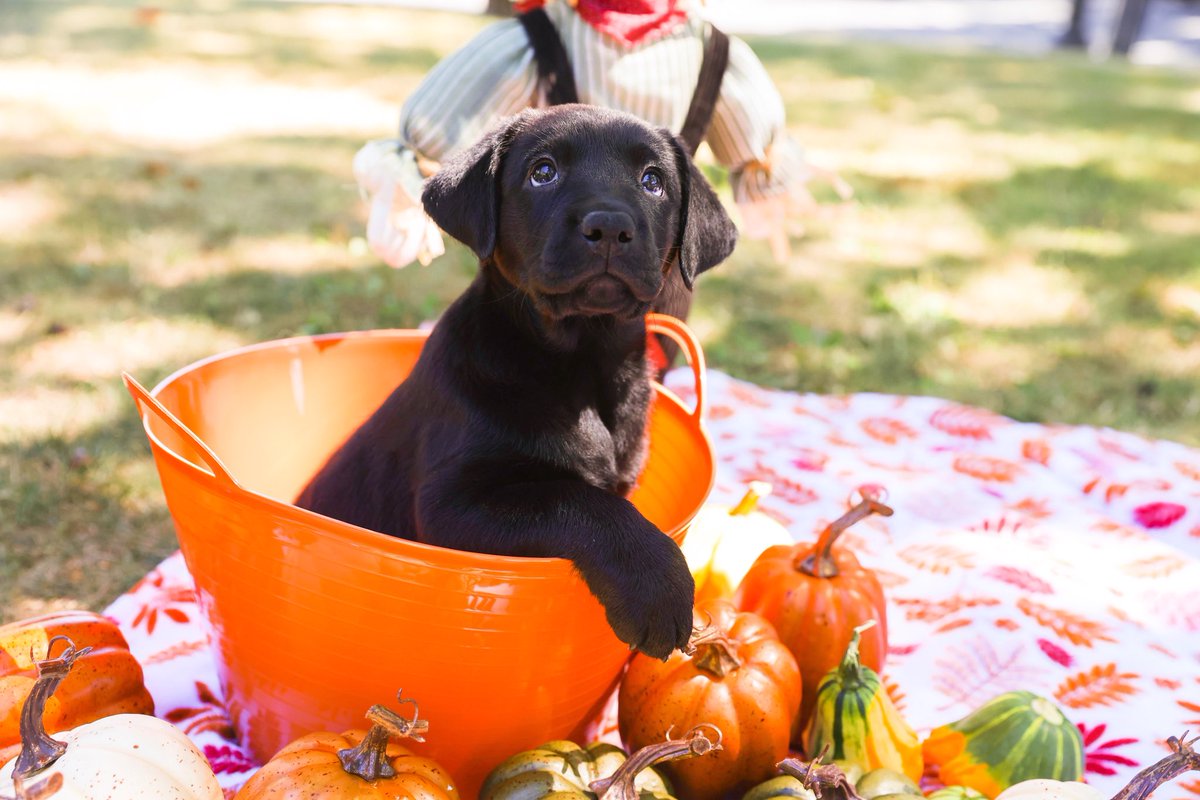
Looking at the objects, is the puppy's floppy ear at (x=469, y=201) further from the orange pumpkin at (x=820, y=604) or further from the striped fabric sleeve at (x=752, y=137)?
the striped fabric sleeve at (x=752, y=137)

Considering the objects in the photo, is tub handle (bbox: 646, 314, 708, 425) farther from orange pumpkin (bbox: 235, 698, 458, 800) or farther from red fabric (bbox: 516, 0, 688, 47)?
orange pumpkin (bbox: 235, 698, 458, 800)

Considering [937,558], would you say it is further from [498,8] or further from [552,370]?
[498,8]

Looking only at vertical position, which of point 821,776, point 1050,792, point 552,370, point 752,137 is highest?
point 752,137

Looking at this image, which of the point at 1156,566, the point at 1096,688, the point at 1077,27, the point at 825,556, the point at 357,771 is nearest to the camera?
the point at 357,771

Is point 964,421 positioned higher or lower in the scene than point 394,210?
lower

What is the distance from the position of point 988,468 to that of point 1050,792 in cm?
178

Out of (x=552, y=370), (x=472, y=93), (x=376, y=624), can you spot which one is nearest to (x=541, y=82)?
(x=472, y=93)

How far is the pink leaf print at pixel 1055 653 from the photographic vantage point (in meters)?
2.45

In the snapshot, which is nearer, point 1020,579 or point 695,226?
point 695,226

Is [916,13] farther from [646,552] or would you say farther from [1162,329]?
[646,552]

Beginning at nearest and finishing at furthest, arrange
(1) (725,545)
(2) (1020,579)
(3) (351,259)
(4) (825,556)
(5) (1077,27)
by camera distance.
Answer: (4) (825,556), (1) (725,545), (2) (1020,579), (3) (351,259), (5) (1077,27)

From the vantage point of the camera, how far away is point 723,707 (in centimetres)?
190

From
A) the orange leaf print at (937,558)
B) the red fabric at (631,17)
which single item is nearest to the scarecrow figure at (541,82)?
the red fabric at (631,17)

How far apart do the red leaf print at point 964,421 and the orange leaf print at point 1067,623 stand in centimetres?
99
